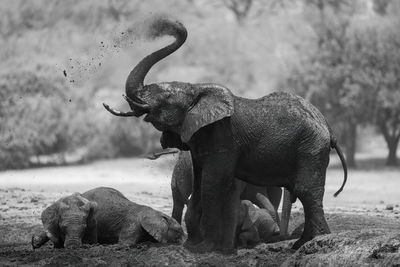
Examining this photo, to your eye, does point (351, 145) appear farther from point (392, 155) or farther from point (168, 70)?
point (168, 70)

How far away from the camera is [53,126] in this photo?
103 feet

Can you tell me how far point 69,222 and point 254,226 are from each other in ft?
7.38

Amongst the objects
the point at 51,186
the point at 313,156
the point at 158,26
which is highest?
the point at 158,26

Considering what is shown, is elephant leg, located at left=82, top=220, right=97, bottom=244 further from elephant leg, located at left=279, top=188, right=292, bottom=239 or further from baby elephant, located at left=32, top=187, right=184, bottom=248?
elephant leg, located at left=279, top=188, right=292, bottom=239

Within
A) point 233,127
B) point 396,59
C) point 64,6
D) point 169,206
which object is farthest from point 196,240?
point 64,6

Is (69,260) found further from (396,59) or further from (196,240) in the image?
(396,59)

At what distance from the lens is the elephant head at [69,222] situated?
10750 mm

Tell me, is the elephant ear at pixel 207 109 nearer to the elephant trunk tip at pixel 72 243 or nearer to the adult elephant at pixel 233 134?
the adult elephant at pixel 233 134

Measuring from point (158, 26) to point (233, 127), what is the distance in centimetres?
138

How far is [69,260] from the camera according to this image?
32.2 ft

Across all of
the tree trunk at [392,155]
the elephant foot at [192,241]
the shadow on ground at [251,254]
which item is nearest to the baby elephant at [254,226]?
the shadow on ground at [251,254]

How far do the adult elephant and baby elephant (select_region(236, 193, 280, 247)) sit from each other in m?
1.04

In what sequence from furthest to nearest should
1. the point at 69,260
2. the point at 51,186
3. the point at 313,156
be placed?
1. the point at 51,186
2. the point at 313,156
3. the point at 69,260

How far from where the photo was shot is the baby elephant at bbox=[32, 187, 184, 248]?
1080 centimetres
